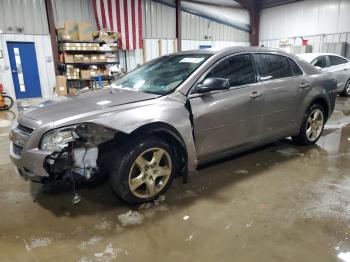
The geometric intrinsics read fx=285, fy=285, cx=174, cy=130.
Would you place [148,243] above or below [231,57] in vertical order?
below

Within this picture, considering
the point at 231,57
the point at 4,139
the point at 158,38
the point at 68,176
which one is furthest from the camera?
the point at 158,38

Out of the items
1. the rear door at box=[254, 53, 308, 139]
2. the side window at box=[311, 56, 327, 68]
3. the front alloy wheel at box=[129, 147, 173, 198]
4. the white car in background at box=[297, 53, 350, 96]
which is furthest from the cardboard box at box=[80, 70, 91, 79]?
the front alloy wheel at box=[129, 147, 173, 198]

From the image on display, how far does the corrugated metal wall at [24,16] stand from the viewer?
9.15 m

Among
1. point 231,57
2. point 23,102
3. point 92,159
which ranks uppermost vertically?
point 231,57

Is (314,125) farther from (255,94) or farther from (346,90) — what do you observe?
(346,90)

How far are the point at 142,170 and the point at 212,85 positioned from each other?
3.38 ft

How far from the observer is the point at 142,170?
2529 millimetres

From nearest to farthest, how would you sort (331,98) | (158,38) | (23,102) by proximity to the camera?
(331,98) < (23,102) < (158,38)

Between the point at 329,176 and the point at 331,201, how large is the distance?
2.01 feet

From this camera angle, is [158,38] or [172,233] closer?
[172,233]

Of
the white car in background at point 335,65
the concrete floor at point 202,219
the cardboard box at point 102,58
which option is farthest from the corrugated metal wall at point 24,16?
the white car in background at point 335,65

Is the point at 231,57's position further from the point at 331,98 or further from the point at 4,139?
the point at 4,139

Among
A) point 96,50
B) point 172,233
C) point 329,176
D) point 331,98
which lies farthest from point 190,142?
point 96,50

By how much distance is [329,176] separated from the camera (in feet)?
10.5
